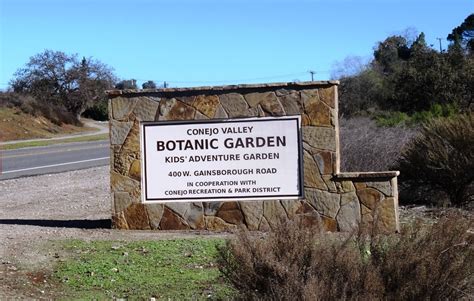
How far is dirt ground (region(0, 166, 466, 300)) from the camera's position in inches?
303

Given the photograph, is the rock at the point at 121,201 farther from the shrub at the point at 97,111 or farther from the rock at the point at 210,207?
the shrub at the point at 97,111

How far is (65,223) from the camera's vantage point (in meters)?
11.4

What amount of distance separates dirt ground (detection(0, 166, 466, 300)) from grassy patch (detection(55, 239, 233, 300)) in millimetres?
244

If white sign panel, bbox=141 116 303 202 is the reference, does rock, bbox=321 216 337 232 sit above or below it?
below

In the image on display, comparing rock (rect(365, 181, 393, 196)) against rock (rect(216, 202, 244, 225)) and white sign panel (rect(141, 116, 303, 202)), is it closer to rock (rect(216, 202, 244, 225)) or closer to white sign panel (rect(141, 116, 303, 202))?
white sign panel (rect(141, 116, 303, 202))

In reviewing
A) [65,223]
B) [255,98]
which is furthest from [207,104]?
[65,223]

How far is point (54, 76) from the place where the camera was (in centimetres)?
8531

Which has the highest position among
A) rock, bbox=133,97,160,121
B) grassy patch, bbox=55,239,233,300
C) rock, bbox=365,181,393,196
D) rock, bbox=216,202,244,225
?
rock, bbox=133,97,160,121

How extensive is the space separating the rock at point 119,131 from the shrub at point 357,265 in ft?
18.4

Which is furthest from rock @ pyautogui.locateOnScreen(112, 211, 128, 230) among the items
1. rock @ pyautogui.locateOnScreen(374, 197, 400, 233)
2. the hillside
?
the hillside

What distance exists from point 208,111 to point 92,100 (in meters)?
77.0

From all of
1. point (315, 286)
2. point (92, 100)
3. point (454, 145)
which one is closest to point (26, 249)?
point (315, 286)

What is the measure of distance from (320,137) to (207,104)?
5.39 ft

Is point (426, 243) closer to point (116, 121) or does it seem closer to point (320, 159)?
point (320, 159)
